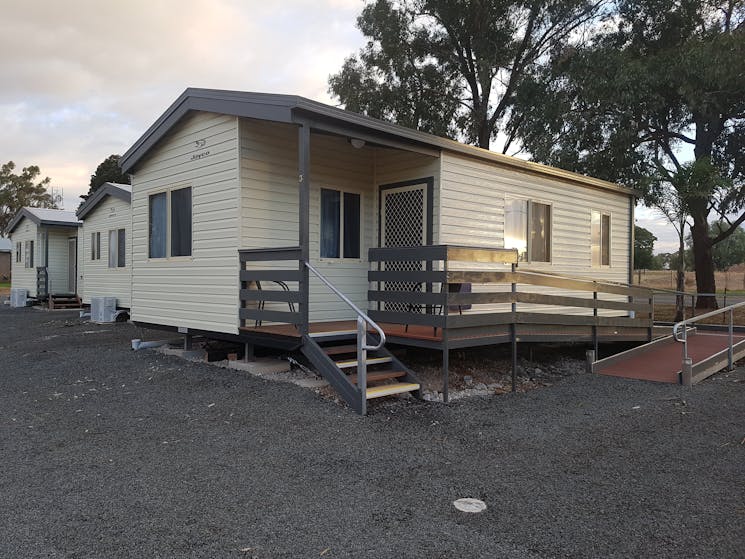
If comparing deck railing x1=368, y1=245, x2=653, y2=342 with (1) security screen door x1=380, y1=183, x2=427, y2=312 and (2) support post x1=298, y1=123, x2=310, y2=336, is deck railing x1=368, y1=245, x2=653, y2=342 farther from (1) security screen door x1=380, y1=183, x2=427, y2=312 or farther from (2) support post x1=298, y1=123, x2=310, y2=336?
(2) support post x1=298, y1=123, x2=310, y2=336

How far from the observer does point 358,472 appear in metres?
4.07

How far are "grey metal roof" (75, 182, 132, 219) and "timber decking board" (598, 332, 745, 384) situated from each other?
11242 mm

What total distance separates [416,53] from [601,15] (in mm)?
6280

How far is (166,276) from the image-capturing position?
8602mm

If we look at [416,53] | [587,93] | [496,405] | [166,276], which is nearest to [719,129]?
[587,93]

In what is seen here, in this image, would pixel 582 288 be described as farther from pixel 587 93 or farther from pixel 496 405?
pixel 587 93

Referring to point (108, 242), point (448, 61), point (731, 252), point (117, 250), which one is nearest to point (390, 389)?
point (117, 250)

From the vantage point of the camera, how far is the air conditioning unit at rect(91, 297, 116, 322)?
14.5 metres

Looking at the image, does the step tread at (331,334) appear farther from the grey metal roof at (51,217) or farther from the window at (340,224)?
the grey metal roof at (51,217)

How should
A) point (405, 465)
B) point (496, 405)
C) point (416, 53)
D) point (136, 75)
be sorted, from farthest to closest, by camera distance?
1. point (416, 53)
2. point (136, 75)
3. point (496, 405)
4. point (405, 465)

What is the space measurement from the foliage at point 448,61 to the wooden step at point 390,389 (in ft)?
47.9

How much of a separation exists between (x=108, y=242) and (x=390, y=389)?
1244 centimetres

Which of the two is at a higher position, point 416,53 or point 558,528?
point 416,53

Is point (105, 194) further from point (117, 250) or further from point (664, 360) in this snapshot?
point (664, 360)
